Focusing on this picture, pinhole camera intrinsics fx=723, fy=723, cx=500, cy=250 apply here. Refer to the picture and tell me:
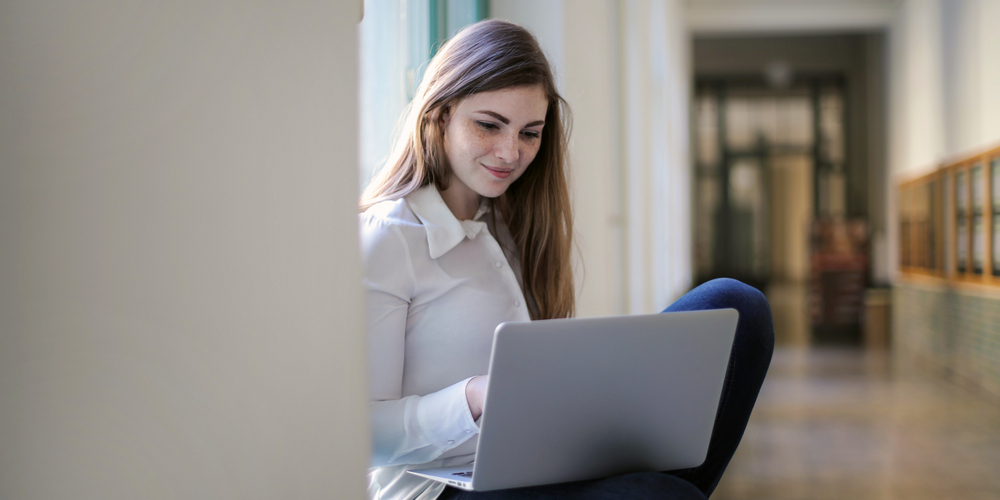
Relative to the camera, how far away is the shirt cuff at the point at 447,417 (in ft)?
3.43

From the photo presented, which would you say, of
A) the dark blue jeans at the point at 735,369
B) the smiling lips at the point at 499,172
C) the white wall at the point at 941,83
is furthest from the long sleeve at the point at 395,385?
the white wall at the point at 941,83

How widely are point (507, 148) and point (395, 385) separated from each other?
461 mm

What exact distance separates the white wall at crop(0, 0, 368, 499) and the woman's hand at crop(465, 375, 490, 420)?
406mm

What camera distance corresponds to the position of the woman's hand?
1037 millimetres

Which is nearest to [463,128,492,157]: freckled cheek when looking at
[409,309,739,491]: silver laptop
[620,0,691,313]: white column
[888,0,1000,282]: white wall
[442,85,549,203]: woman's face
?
[442,85,549,203]: woman's face

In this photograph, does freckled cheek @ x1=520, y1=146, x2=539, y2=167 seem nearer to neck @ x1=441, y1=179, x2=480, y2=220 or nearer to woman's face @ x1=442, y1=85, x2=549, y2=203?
woman's face @ x1=442, y1=85, x2=549, y2=203

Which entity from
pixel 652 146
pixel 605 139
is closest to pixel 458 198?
pixel 605 139

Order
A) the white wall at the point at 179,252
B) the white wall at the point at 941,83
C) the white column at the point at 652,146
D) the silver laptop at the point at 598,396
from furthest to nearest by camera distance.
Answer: the white wall at the point at 941,83 < the white column at the point at 652,146 < the silver laptop at the point at 598,396 < the white wall at the point at 179,252

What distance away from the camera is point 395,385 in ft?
3.81

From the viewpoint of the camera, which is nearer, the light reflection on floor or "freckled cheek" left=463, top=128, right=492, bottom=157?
"freckled cheek" left=463, top=128, right=492, bottom=157

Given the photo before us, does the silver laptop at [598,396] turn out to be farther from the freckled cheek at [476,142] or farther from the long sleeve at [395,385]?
the freckled cheek at [476,142]

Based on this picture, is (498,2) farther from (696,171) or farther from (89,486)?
(696,171)

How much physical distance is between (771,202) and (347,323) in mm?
Result: 16331

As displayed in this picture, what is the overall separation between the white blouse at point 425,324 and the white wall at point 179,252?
455 millimetres
